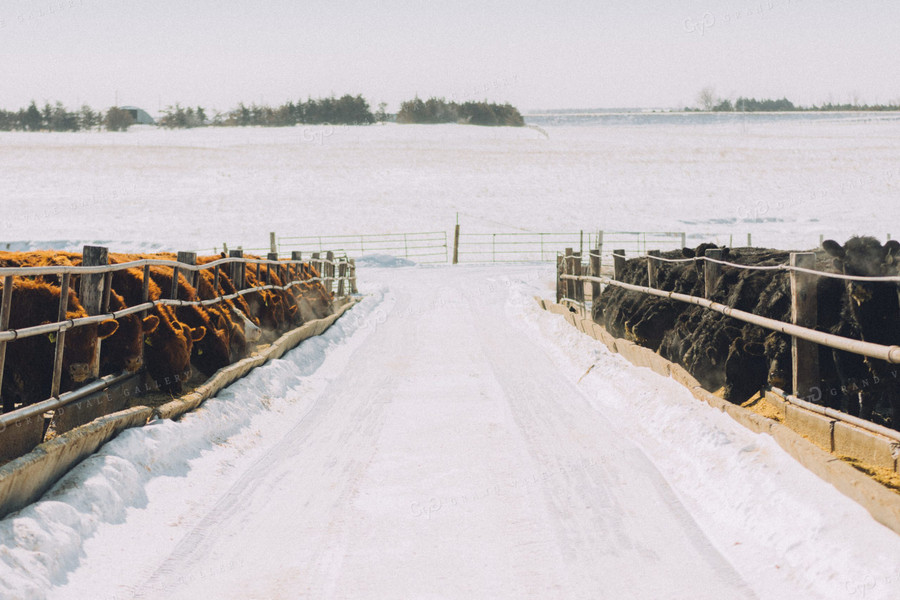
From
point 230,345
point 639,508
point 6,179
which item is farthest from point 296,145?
point 639,508

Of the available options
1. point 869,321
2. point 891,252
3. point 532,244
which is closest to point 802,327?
point 869,321

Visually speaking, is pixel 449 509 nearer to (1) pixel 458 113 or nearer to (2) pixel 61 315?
(2) pixel 61 315

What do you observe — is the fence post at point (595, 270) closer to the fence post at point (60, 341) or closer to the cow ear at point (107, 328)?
the cow ear at point (107, 328)

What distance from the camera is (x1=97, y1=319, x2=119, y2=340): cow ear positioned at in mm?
5949

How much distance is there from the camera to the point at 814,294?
6383 mm

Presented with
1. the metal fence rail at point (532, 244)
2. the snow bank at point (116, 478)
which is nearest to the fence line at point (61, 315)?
the snow bank at point (116, 478)

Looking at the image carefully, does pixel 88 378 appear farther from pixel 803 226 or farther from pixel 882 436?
pixel 803 226

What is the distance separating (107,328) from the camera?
19.7ft

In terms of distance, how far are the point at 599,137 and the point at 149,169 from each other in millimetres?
39557

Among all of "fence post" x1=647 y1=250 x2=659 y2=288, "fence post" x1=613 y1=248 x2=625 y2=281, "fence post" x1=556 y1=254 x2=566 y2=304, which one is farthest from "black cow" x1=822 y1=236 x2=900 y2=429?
"fence post" x1=556 y1=254 x2=566 y2=304

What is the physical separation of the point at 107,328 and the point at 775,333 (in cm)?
549

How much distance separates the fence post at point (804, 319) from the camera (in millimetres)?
6363

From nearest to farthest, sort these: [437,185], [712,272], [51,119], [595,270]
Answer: [712,272] → [595,270] → [437,185] → [51,119]

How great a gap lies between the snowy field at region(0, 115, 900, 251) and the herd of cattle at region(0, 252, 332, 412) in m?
28.2
